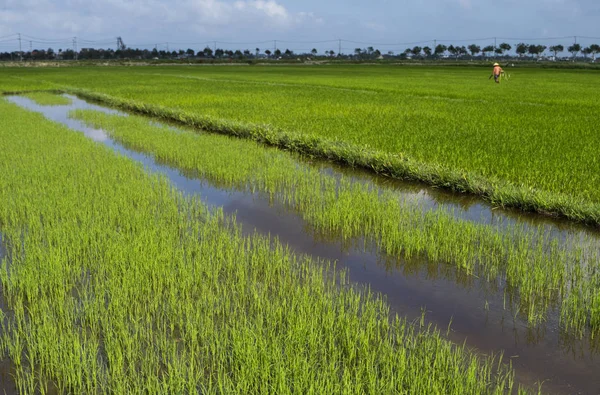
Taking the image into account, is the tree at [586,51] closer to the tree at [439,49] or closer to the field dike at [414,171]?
the tree at [439,49]

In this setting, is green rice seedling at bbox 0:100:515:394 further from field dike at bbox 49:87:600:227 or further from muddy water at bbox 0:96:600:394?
field dike at bbox 49:87:600:227

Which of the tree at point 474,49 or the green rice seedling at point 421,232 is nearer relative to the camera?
the green rice seedling at point 421,232

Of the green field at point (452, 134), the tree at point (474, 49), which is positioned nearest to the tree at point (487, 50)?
the tree at point (474, 49)

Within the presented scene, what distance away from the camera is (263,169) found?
6.77 m

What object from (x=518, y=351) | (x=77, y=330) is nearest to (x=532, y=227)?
(x=518, y=351)

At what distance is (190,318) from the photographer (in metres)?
2.84

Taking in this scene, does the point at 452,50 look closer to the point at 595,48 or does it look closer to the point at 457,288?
the point at 595,48

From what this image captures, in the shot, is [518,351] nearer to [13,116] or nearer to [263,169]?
[263,169]

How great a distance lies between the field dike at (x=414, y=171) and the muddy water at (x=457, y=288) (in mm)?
112

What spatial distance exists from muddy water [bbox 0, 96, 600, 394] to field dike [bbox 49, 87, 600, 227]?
0.11 m

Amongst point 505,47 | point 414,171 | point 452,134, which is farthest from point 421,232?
point 505,47

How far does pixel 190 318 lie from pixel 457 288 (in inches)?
65.0

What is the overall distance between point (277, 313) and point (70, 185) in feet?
11.4

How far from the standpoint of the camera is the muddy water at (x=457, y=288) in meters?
2.55
